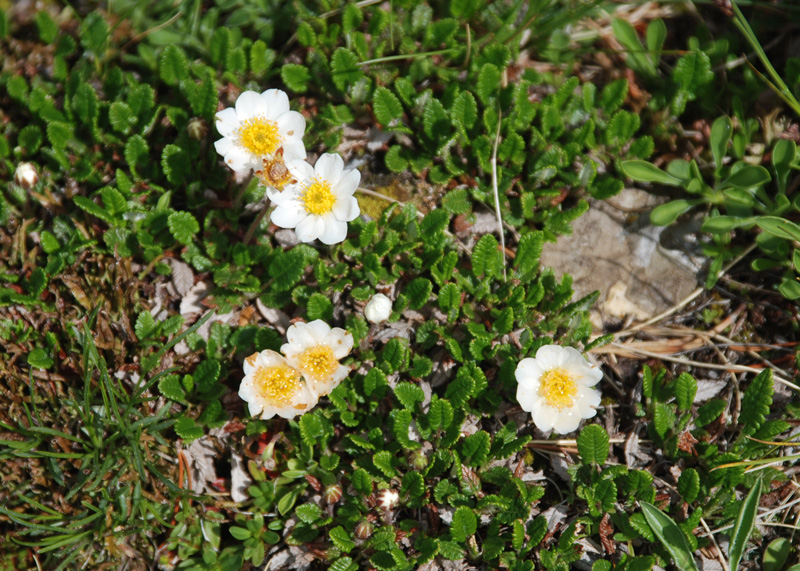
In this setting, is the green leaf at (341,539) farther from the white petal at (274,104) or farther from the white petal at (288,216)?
the white petal at (274,104)

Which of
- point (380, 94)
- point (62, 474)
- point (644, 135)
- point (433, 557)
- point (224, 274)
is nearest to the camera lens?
point (433, 557)

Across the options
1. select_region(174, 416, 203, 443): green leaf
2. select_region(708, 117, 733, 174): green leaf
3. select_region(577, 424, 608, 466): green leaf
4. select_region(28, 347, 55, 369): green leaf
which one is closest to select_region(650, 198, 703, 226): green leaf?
select_region(708, 117, 733, 174): green leaf

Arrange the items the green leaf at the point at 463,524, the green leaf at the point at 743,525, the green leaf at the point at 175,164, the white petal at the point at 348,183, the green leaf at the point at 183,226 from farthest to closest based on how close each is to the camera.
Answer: the green leaf at the point at 175,164, the green leaf at the point at 183,226, the white petal at the point at 348,183, the green leaf at the point at 463,524, the green leaf at the point at 743,525

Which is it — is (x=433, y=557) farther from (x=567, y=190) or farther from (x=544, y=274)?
(x=567, y=190)

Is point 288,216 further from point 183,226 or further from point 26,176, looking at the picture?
point 26,176

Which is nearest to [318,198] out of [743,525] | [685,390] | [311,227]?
[311,227]

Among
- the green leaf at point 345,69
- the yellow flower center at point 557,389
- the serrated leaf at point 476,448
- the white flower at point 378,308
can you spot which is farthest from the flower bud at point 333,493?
the green leaf at point 345,69

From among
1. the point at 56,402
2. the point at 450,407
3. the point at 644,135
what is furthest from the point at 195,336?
the point at 644,135
